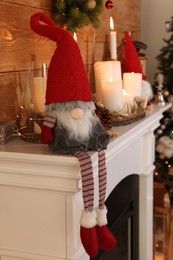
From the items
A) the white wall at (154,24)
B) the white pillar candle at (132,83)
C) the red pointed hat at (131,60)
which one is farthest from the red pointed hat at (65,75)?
the white wall at (154,24)

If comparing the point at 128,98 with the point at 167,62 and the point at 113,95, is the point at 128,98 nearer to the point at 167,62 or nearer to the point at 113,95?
the point at 113,95

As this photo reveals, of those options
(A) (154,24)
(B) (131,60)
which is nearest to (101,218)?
(B) (131,60)

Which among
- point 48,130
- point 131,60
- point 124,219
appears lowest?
point 124,219

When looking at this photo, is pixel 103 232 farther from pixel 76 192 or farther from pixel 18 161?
pixel 18 161

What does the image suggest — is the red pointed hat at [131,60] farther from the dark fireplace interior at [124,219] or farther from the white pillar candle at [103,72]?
the dark fireplace interior at [124,219]

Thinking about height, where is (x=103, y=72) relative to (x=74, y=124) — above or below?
above

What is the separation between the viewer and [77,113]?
3.70 ft

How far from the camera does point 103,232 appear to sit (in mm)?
1204

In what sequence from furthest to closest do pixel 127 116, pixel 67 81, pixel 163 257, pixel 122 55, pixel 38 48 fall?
1. pixel 163 257
2. pixel 122 55
3. pixel 127 116
4. pixel 38 48
5. pixel 67 81

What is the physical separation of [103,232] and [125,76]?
0.83m

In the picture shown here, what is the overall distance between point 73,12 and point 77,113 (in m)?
0.56

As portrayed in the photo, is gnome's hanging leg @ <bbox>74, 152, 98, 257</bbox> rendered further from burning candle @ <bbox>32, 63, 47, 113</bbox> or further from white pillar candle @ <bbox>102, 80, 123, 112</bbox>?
white pillar candle @ <bbox>102, 80, 123, 112</bbox>

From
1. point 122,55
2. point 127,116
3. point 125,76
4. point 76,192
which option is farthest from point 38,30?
point 122,55

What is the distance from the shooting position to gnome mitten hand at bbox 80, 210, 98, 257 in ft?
3.82
